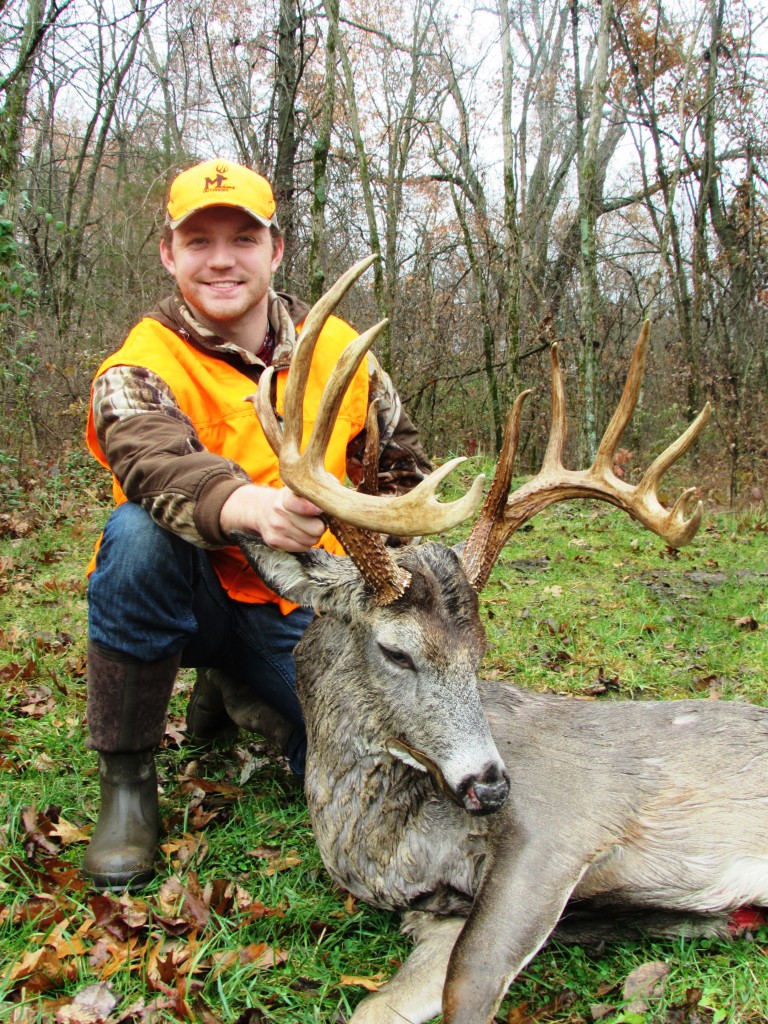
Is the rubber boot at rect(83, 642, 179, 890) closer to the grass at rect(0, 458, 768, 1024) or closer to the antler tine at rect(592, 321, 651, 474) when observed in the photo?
the grass at rect(0, 458, 768, 1024)

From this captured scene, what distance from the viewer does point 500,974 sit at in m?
2.17

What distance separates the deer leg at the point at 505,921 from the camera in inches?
83.8

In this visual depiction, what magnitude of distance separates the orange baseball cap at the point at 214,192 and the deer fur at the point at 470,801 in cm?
129

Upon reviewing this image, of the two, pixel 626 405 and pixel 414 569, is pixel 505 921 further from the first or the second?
pixel 626 405

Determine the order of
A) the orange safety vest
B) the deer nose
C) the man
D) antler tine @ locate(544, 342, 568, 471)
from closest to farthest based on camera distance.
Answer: the deer nose
the man
antler tine @ locate(544, 342, 568, 471)
the orange safety vest

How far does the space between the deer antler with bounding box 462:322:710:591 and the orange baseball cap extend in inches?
50.5

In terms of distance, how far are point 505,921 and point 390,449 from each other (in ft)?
6.28

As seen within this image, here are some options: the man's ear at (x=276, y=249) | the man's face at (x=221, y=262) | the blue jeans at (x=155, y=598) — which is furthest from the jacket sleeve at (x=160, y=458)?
the man's ear at (x=276, y=249)

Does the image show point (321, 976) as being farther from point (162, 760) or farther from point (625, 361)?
point (625, 361)

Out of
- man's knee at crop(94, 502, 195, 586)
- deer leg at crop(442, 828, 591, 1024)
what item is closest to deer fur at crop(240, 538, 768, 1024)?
deer leg at crop(442, 828, 591, 1024)

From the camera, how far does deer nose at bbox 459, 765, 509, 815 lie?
88.4 inches

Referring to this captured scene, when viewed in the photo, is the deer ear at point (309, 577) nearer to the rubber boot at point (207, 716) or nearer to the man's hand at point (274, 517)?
the man's hand at point (274, 517)

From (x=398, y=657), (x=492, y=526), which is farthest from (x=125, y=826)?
(x=492, y=526)

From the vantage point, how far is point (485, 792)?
2.25m
